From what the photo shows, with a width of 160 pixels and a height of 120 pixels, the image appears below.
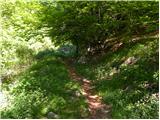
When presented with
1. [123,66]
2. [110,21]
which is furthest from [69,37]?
[123,66]

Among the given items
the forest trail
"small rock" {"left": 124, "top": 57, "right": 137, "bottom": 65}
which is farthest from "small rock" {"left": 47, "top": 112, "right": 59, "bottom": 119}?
"small rock" {"left": 124, "top": 57, "right": 137, "bottom": 65}

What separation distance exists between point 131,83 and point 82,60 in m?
12.3

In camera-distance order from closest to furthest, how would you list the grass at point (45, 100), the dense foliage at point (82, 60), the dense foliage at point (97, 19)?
the grass at point (45, 100) < the dense foliage at point (82, 60) < the dense foliage at point (97, 19)

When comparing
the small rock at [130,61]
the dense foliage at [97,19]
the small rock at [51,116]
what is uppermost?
the dense foliage at [97,19]

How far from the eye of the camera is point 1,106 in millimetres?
12633

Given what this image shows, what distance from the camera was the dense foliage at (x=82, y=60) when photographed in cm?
1255

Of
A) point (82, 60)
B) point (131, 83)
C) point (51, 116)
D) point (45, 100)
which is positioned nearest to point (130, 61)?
point (131, 83)

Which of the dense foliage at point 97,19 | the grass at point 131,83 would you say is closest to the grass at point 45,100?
the grass at point 131,83

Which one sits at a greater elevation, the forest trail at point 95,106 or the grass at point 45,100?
the grass at point 45,100

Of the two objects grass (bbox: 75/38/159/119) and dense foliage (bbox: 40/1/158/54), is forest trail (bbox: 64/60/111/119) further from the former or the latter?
dense foliage (bbox: 40/1/158/54)

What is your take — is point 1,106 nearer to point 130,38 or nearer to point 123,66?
point 123,66

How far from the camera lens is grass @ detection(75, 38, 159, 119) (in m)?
12.0

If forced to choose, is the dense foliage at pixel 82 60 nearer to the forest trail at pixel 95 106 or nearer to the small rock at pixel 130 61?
the small rock at pixel 130 61

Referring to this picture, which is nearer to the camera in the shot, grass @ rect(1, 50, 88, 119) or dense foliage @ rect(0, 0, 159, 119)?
grass @ rect(1, 50, 88, 119)
